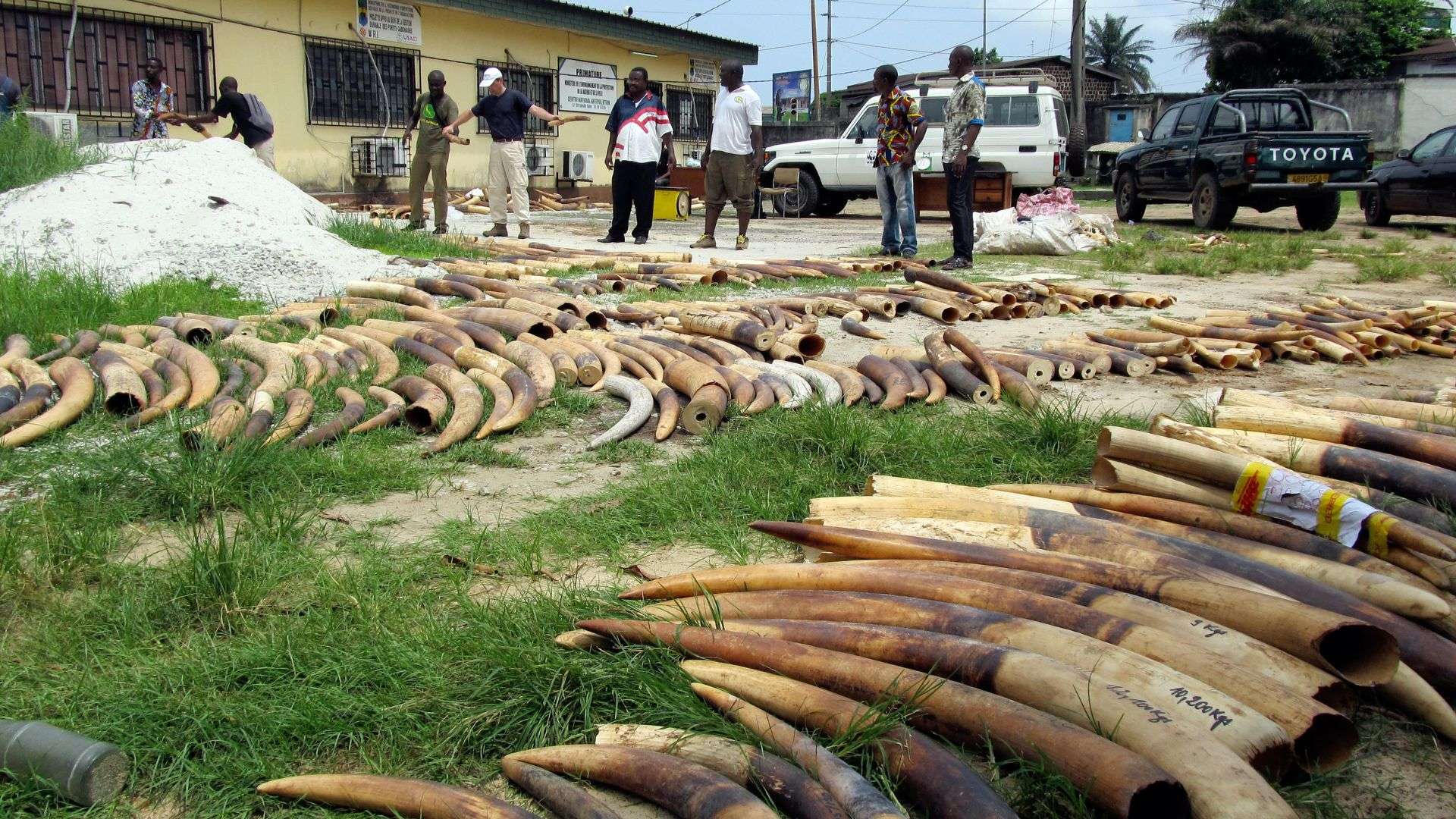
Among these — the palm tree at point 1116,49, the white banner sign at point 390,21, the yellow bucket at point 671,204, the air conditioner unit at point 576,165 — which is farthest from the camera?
the palm tree at point 1116,49

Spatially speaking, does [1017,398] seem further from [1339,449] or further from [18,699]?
[18,699]

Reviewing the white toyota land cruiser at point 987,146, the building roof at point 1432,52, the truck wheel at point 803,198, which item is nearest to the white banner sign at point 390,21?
the white toyota land cruiser at point 987,146

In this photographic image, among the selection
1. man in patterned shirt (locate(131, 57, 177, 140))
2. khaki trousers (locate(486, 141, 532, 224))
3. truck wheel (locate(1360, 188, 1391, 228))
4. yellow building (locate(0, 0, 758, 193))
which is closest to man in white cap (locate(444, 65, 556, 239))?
khaki trousers (locate(486, 141, 532, 224))

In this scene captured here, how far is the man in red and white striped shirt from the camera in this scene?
1180cm

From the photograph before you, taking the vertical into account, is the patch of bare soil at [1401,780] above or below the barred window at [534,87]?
below

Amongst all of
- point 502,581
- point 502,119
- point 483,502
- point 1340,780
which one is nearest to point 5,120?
point 502,119

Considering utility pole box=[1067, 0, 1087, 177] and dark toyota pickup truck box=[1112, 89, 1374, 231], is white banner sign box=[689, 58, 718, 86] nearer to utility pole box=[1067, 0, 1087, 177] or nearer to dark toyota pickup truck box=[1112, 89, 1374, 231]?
utility pole box=[1067, 0, 1087, 177]

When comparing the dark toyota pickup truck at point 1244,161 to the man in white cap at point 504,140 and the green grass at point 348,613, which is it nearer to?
the man in white cap at point 504,140

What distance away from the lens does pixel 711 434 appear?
4574 millimetres

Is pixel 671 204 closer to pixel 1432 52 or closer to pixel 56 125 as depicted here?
pixel 56 125

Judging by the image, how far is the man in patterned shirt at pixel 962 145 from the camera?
31.8 ft

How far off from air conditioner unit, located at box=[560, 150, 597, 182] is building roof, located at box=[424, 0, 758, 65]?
242 cm

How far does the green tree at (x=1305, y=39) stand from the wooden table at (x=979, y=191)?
2431 cm

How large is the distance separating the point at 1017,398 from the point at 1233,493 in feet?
5.87
